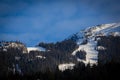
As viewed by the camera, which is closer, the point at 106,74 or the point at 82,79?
the point at 106,74

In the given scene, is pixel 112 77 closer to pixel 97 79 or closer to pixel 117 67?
pixel 97 79

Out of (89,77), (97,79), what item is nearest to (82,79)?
(89,77)

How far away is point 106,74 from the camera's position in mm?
184500

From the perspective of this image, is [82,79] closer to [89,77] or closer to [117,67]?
[89,77]

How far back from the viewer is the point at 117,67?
197 meters

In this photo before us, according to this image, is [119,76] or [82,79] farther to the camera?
[82,79]

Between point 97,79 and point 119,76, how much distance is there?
1451cm

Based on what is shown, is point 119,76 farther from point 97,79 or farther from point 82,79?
point 82,79

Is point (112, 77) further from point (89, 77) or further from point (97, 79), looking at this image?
point (89, 77)

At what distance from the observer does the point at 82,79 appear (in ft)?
654

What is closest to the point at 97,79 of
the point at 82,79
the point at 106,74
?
the point at 106,74

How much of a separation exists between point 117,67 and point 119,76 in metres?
23.4

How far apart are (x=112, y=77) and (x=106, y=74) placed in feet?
33.1

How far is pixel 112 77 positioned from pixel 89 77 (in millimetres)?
25825
